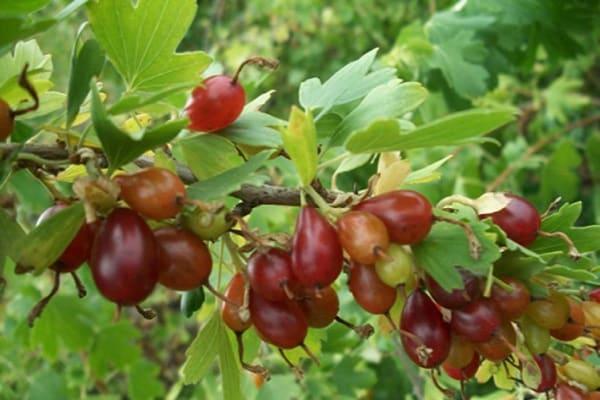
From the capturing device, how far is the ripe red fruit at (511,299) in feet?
1.77

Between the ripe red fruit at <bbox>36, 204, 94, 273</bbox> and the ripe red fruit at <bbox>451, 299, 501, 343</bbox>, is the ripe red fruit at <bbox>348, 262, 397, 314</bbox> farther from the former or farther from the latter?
the ripe red fruit at <bbox>36, 204, 94, 273</bbox>

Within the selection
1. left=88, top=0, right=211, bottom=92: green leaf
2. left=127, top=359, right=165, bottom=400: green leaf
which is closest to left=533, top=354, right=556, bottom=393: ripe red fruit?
left=88, top=0, right=211, bottom=92: green leaf

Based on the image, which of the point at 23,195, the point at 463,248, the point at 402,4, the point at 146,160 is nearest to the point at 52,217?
the point at 146,160

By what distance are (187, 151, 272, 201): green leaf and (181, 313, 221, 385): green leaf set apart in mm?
131

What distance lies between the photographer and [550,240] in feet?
1.92

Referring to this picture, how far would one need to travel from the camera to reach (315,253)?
49cm

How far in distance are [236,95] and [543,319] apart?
27cm

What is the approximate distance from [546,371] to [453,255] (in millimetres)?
146

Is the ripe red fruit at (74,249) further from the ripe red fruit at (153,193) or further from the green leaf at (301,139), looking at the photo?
the green leaf at (301,139)

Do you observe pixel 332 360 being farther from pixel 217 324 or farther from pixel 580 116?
pixel 580 116

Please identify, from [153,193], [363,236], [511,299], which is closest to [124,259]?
[153,193]

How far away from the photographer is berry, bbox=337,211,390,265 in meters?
0.49

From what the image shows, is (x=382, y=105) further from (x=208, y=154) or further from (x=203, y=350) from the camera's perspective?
(x=203, y=350)

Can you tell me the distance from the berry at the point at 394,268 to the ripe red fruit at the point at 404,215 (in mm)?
11
